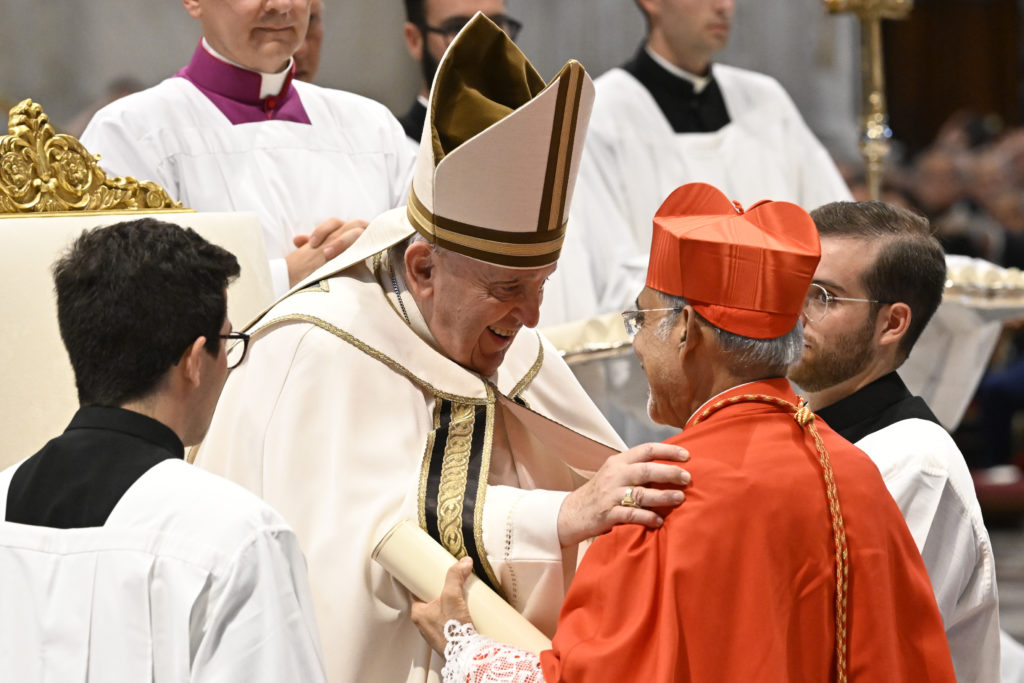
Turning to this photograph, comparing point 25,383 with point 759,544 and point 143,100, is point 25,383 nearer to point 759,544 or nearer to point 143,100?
point 143,100

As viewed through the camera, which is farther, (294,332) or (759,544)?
(294,332)

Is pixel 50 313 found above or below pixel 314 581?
above

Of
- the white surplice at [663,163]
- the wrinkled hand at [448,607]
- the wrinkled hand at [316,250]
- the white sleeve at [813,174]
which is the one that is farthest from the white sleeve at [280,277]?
the white sleeve at [813,174]

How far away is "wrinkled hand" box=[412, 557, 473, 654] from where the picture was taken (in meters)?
2.43

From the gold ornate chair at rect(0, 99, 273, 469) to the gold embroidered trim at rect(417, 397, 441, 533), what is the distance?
736 millimetres

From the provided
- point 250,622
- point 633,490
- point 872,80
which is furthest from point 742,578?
point 872,80

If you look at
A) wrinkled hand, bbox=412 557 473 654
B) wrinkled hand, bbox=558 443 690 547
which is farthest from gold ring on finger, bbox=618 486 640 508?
wrinkled hand, bbox=412 557 473 654

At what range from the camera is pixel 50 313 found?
3.02 meters

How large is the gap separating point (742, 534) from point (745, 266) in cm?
42

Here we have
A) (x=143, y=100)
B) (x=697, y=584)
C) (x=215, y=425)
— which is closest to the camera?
(x=697, y=584)

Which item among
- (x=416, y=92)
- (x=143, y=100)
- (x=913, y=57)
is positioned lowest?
(x=913, y=57)

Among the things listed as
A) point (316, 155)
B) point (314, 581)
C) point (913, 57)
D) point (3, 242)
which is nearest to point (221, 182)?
point (316, 155)

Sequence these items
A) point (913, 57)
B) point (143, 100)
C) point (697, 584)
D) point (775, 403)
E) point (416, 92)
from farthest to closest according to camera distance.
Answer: point (913, 57) < point (416, 92) < point (143, 100) < point (775, 403) < point (697, 584)

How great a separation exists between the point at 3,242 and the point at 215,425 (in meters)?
0.64
